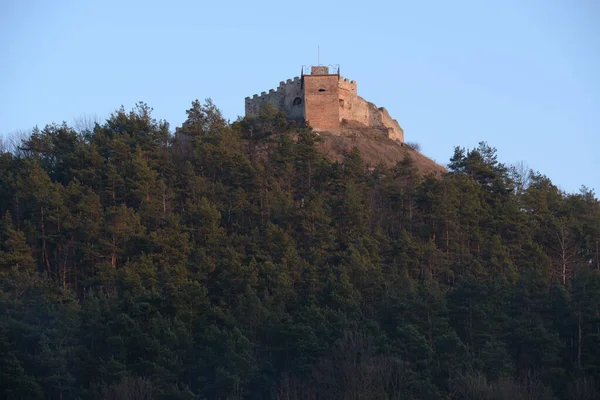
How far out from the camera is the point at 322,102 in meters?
56.2

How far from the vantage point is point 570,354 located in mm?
30719

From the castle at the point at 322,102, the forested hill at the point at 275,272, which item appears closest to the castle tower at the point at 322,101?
the castle at the point at 322,102

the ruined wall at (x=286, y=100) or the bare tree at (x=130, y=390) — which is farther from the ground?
the ruined wall at (x=286, y=100)

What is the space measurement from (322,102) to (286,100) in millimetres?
2385

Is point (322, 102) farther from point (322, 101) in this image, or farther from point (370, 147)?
point (370, 147)

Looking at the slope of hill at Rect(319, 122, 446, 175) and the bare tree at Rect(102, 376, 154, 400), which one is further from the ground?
the slope of hill at Rect(319, 122, 446, 175)

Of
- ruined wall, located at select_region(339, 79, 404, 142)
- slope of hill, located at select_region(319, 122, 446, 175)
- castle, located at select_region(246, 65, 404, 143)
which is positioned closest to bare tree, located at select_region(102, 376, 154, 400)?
slope of hill, located at select_region(319, 122, 446, 175)

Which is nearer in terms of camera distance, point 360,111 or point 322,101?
point 322,101

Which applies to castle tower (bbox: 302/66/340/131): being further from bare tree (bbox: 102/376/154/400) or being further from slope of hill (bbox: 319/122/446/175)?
bare tree (bbox: 102/376/154/400)

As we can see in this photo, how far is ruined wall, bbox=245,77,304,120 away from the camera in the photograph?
186 ft

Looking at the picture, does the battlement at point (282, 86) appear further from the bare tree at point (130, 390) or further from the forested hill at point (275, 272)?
the bare tree at point (130, 390)

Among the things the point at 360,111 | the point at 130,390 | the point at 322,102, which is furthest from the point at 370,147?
the point at 130,390

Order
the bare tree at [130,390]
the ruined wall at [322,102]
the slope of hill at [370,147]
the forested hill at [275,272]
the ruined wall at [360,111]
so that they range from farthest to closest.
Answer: the ruined wall at [360,111] → the ruined wall at [322,102] → the slope of hill at [370,147] → the forested hill at [275,272] → the bare tree at [130,390]

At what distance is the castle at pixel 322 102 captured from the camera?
56.0 metres
